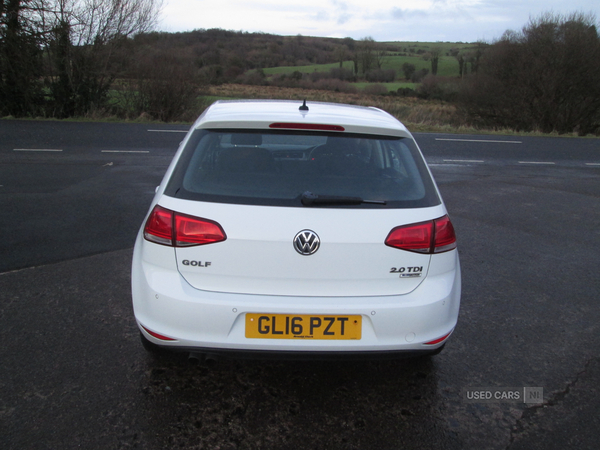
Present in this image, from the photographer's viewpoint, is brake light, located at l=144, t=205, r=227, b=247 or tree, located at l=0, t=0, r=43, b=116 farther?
tree, located at l=0, t=0, r=43, b=116

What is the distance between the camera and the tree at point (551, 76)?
24781mm

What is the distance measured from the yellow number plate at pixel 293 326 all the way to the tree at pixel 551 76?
24.5 m

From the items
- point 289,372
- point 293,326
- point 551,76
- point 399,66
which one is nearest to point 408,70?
point 399,66

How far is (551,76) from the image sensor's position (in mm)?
25266

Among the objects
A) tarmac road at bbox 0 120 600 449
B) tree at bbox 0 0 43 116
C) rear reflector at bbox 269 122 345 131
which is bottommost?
tarmac road at bbox 0 120 600 449

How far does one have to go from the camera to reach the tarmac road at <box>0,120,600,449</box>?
8.79 ft

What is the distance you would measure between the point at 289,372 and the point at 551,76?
26.5 m

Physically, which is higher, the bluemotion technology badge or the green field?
the green field

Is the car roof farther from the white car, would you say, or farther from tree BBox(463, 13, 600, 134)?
tree BBox(463, 13, 600, 134)

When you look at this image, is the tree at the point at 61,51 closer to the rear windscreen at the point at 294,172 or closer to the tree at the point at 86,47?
the tree at the point at 86,47

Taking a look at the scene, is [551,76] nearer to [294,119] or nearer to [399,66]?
[294,119]

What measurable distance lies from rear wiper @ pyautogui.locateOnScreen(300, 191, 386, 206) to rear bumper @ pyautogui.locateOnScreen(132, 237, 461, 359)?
1.62ft

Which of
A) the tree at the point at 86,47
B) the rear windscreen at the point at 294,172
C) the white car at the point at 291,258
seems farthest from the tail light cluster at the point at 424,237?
the tree at the point at 86,47

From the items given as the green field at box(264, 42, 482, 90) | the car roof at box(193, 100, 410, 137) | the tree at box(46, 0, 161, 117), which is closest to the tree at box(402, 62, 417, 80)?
the green field at box(264, 42, 482, 90)
